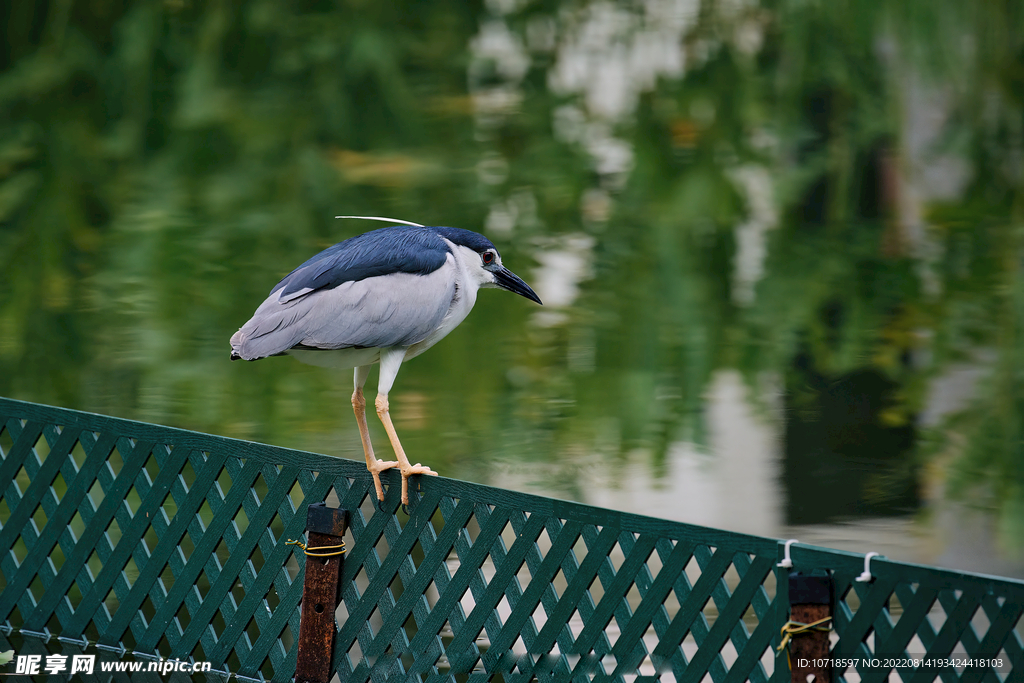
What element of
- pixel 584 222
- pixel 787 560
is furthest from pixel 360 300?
pixel 584 222

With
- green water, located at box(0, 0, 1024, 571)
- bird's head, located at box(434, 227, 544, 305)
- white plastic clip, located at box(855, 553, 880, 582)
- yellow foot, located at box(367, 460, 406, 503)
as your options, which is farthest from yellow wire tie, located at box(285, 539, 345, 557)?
green water, located at box(0, 0, 1024, 571)

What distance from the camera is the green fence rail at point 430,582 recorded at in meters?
2.11

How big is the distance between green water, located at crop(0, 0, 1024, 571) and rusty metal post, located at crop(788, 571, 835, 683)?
2.89 meters

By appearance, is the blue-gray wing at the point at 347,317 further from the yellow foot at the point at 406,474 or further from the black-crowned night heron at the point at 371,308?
the yellow foot at the point at 406,474

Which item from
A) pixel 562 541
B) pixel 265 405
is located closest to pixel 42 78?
pixel 265 405

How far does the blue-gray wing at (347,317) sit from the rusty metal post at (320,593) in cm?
40

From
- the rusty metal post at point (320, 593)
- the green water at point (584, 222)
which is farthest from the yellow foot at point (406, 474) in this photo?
the green water at point (584, 222)

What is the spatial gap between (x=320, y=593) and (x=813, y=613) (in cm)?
117

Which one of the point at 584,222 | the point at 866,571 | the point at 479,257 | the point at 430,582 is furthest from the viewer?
the point at 584,222

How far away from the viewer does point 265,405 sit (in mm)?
6133

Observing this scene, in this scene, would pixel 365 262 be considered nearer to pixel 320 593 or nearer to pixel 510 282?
pixel 510 282

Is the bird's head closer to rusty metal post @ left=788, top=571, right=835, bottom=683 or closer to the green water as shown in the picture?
rusty metal post @ left=788, top=571, right=835, bottom=683

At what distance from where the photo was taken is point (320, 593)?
275 cm

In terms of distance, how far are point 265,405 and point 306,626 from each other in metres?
3.48
